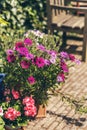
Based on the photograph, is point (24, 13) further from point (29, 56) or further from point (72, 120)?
point (72, 120)

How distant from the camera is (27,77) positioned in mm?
4016

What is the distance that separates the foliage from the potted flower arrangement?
2.07 m

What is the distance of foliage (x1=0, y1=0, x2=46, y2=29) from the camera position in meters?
6.09

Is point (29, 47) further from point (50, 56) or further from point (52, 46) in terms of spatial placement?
Result: point (52, 46)

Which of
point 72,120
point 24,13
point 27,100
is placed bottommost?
point 72,120

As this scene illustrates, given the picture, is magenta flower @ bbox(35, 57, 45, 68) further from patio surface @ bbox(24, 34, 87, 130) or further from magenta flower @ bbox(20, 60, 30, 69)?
patio surface @ bbox(24, 34, 87, 130)

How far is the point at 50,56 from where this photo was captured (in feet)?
13.4

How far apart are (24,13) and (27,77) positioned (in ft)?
9.35

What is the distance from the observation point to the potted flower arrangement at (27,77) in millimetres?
3957

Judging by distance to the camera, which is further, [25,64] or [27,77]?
[27,77]

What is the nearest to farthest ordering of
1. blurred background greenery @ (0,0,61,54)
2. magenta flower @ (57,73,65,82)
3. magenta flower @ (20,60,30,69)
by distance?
magenta flower @ (20,60,30,69) → magenta flower @ (57,73,65,82) → blurred background greenery @ (0,0,61,54)

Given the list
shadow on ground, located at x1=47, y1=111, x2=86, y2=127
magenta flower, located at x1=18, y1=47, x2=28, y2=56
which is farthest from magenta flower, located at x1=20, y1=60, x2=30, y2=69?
shadow on ground, located at x1=47, y1=111, x2=86, y2=127

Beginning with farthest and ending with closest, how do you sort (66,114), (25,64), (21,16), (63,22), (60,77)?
(63,22)
(21,16)
(66,114)
(60,77)
(25,64)

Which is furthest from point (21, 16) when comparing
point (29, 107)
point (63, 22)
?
point (29, 107)
